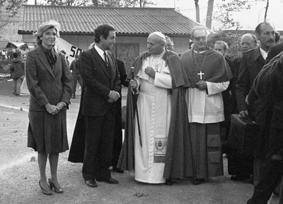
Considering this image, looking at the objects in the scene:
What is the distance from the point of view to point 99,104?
6348mm

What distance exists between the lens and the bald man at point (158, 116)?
6496 mm

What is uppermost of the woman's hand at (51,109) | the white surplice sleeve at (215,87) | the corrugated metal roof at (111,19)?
the corrugated metal roof at (111,19)

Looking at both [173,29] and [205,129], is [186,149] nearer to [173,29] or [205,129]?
[205,129]

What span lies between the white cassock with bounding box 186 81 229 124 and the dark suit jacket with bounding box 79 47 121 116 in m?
1.07

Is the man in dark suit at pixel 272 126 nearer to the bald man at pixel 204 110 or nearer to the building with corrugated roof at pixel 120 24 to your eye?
the bald man at pixel 204 110

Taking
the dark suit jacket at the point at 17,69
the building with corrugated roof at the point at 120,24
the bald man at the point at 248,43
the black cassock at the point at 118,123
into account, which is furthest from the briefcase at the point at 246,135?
the building with corrugated roof at the point at 120,24

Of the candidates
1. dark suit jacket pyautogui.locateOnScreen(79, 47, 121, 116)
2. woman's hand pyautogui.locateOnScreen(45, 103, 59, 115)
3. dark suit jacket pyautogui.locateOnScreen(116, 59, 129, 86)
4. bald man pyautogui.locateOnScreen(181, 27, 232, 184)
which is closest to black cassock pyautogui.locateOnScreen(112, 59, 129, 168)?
dark suit jacket pyautogui.locateOnScreen(116, 59, 129, 86)

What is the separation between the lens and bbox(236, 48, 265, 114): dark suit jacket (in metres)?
6.46

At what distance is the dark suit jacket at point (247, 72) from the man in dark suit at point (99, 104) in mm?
1540

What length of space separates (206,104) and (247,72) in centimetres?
65

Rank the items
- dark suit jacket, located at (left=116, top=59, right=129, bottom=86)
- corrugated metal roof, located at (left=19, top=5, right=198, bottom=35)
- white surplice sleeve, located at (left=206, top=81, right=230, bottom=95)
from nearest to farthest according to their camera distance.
Result: 1. white surplice sleeve, located at (left=206, top=81, right=230, bottom=95)
2. dark suit jacket, located at (left=116, top=59, right=129, bottom=86)
3. corrugated metal roof, located at (left=19, top=5, right=198, bottom=35)

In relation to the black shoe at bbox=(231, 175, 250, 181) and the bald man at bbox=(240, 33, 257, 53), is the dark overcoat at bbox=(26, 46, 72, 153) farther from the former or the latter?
the bald man at bbox=(240, 33, 257, 53)

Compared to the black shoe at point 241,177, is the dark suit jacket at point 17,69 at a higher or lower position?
higher

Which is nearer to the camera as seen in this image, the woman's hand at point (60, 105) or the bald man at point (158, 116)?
the woman's hand at point (60, 105)
